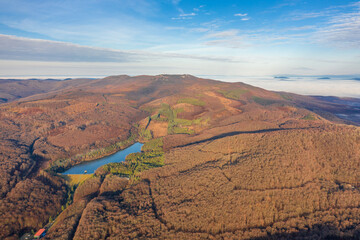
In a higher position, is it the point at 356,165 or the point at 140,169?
the point at 356,165

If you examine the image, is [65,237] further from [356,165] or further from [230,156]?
[356,165]

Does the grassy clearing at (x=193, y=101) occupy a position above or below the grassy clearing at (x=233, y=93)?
below

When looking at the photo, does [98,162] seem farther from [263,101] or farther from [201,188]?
[263,101]

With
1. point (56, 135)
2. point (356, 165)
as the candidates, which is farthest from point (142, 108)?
point (356, 165)

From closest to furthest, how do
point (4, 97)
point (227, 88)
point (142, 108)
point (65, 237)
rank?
point (65, 237), point (142, 108), point (227, 88), point (4, 97)

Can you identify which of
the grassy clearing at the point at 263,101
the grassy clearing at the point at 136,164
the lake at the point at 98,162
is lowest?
the lake at the point at 98,162

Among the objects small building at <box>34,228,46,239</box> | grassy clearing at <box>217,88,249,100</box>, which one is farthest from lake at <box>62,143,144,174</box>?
grassy clearing at <box>217,88,249,100</box>

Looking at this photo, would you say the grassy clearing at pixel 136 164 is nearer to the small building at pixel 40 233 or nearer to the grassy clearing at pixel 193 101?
the small building at pixel 40 233

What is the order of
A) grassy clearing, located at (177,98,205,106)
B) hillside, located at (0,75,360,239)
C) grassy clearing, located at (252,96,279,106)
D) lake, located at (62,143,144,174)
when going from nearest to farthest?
hillside, located at (0,75,360,239), lake, located at (62,143,144,174), grassy clearing, located at (252,96,279,106), grassy clearing, located at (177,98,205,106)

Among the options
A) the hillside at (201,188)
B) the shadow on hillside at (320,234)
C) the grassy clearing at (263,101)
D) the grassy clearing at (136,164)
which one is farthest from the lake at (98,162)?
the grassy clearing at (263,101)

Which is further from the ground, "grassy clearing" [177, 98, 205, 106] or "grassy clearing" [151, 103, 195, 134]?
"grassy clearing" [177, 98, 205, 106]

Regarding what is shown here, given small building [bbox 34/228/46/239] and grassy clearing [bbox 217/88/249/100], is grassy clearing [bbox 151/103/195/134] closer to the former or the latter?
grassy clearing [bbox 217/88/249/100]
